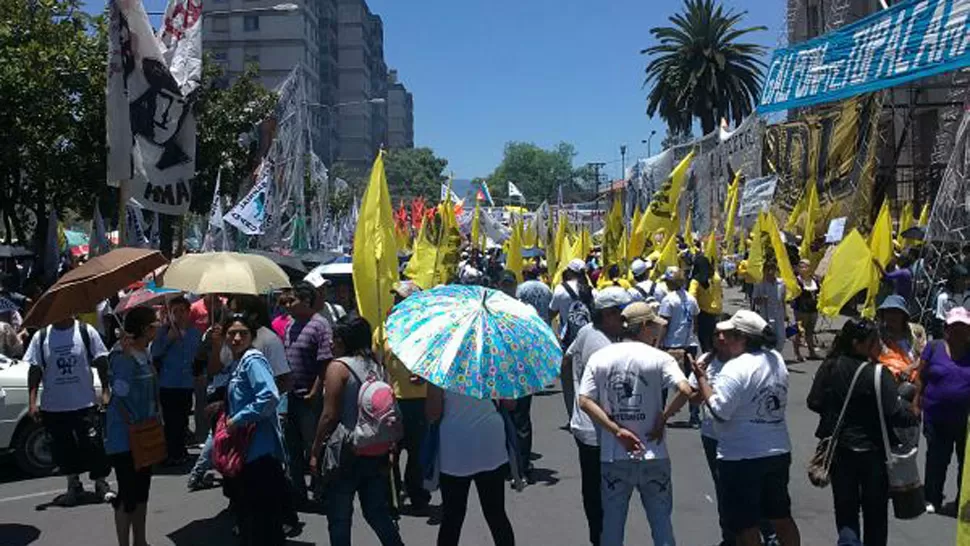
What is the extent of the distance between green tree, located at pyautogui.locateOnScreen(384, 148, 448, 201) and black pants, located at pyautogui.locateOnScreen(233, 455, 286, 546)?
9544 centimetres

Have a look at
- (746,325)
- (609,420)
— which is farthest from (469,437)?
(746,325)

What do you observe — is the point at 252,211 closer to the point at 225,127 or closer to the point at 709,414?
the point at 225,127

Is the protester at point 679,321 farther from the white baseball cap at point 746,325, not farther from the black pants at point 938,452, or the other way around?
the white baseball cap at point 746,325

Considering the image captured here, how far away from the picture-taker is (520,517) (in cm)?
719

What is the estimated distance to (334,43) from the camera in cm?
10350

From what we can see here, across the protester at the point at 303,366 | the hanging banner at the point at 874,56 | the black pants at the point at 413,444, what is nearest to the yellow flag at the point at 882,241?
the hanging banner at the point at 874,56

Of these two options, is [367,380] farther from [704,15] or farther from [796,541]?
[704,15]

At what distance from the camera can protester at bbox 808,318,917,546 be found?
5242mm

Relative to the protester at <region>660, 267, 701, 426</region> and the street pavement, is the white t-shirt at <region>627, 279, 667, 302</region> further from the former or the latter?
the street pavement

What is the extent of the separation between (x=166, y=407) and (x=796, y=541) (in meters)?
6.16

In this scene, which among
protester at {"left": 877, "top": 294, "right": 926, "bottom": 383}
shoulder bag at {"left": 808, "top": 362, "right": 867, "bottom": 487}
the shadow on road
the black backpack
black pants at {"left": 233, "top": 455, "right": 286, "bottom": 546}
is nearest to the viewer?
shoulder bag at {"left": 808, "top": 362, "right": 867, "bottom": 487}

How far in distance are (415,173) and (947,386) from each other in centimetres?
10205

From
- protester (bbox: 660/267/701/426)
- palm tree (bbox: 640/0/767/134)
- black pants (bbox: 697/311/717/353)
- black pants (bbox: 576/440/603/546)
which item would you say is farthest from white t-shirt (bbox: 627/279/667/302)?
palm tree (bbox: 640/0/767/134)

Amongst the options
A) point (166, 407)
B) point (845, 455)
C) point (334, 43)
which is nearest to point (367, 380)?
point (845, 455)
